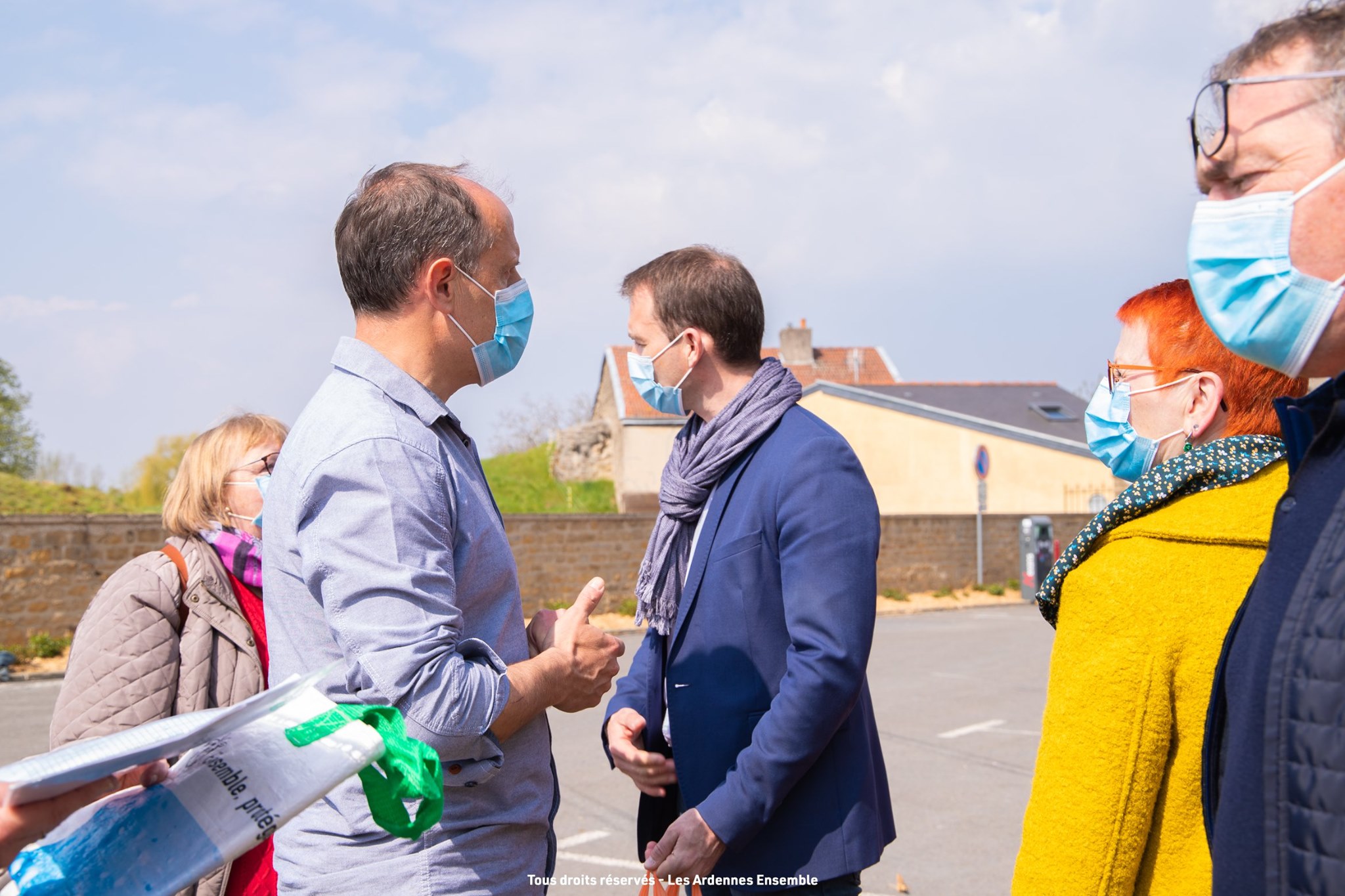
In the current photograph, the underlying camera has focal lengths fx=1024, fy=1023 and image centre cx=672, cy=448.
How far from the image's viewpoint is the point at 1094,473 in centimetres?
2648

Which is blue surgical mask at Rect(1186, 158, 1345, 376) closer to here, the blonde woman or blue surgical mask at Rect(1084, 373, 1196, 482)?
blue surgical mask at Rect(1084, 373, 1196, 482)

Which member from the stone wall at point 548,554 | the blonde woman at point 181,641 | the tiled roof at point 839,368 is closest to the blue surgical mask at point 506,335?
the blonde woman at point 181,641

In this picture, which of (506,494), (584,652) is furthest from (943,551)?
(584,652)

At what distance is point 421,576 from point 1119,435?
5.31 ft

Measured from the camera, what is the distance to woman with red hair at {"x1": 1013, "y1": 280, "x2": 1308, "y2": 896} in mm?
1660

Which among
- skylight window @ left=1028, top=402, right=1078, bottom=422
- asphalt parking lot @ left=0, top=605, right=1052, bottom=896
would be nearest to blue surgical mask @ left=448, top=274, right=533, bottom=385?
asphalt parking lot @ left=0, top=605, right=1052, bottom=896

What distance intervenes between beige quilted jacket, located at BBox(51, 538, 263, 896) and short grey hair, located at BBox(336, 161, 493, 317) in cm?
122

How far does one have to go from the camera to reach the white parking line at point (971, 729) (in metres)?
8.09

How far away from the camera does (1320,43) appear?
1.35m

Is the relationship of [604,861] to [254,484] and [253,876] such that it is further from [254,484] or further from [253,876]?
[254,484]

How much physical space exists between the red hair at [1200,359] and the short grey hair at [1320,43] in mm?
607

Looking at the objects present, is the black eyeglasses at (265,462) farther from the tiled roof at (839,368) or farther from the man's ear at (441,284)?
the tiled roof at (839,368)

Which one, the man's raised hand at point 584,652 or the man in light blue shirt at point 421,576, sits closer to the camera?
the man in light blue shirt at point 421,576

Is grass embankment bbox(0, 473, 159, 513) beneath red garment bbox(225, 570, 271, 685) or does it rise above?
above
